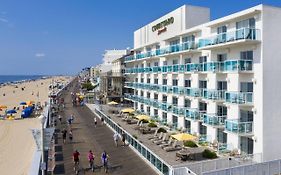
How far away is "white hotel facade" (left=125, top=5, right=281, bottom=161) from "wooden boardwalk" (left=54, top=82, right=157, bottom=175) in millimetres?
7977

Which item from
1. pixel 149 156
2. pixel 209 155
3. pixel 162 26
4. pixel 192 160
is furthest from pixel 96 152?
pixel 162 26

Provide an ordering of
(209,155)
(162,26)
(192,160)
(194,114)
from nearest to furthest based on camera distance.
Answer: (192,160)
(209,155)
(194,114)
(162,26)

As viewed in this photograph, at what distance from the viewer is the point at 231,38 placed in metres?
26.0

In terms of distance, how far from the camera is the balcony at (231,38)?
953 inches

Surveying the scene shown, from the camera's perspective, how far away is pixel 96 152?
96.0 feet

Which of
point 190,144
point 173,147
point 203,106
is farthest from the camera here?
point 203,106

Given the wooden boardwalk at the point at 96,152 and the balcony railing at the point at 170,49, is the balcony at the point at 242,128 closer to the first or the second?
the wooden boardwalk at the point at 96,152

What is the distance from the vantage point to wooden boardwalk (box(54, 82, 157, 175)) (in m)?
24.1

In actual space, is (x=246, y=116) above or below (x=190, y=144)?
above

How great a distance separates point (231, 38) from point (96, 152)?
53.0ft

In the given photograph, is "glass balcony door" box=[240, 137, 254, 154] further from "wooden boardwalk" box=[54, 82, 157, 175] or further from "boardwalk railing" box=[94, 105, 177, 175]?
"wooden boardwalk" box=[54, 82, 157, 175]

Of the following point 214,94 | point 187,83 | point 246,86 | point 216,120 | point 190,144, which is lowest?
point 190,144

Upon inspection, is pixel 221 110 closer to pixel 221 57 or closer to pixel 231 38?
pixel 221 57

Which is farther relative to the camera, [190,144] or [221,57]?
[221,57]
